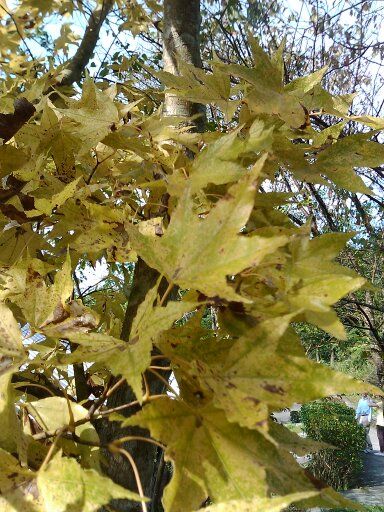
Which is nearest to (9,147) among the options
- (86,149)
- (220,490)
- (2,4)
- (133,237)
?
(86,149)

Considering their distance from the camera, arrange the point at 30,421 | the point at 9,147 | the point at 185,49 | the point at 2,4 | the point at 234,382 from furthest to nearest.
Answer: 1. the point at 2,4
2. the point at 185,49
3. the point at 9,147
4. the point at 30,421
5. the point at 234,382

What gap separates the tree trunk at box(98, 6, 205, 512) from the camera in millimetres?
401

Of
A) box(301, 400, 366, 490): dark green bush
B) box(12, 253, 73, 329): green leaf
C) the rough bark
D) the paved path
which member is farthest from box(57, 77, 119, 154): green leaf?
box(301, 400, 366, 490): dark green bush

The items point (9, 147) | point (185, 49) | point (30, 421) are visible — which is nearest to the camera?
point (30, 421)

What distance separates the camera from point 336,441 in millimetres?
5676

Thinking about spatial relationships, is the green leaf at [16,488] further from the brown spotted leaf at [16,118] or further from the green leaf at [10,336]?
the brown spotted leaf at [16,118]

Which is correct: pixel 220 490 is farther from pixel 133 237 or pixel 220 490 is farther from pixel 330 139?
pixel 330 139

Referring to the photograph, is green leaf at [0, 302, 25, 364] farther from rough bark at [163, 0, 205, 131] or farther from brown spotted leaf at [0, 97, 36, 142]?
rough bark at [163, 0, 205, 131]

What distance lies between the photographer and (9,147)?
0.48 meters

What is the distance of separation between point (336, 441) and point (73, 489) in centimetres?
604

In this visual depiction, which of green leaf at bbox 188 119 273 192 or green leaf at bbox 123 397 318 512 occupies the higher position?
green leaf at bbox 188 119 273 192

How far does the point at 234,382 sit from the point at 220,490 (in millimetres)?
55

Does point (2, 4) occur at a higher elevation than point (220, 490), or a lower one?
higher

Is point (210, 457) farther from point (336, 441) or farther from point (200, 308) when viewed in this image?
point (336, 441)
